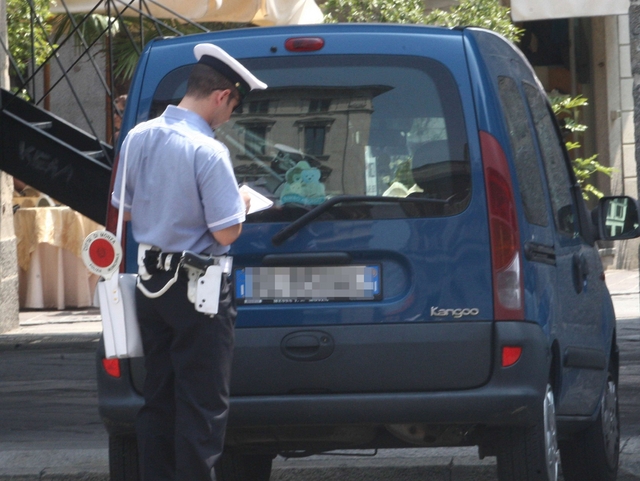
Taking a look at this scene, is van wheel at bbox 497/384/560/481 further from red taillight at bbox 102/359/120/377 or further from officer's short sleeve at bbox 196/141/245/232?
red taillight at bbox 102/359/120/377

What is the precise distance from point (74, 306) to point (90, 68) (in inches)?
164

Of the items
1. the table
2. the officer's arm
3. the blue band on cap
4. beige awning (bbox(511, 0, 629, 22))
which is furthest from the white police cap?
beige awning (bbox(511, 0, 629, 22))

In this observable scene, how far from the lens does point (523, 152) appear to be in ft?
13.8

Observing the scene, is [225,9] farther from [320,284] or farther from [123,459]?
[320,284]

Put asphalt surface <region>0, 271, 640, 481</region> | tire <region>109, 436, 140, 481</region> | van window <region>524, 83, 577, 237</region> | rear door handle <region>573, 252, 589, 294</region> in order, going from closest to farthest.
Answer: tire <region>109, 436, 140, 481</region>
van window <region>524, 83, 577, 237</region>
rear door handle <region>573, 252, 589, 294</region>
asphalt surface <region>0, 271, 640, 481</region>

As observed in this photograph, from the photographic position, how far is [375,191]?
4.03 meters

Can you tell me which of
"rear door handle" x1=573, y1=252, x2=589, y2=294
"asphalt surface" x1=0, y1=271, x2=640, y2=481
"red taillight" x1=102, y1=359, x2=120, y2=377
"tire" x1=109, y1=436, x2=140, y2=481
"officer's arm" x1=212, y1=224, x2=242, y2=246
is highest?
"officer's arm" x1=212, y1=224, x2=242, y2=246

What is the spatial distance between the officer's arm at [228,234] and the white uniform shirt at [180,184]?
0.02m

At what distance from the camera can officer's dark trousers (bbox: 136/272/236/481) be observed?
376cm

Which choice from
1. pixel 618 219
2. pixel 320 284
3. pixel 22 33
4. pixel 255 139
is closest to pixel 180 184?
pixel 255 139

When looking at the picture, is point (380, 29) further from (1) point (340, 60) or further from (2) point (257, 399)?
(2) point (257, 399)

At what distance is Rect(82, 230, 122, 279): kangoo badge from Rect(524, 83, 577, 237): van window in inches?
61.7

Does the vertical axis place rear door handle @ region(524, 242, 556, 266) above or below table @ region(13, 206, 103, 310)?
above

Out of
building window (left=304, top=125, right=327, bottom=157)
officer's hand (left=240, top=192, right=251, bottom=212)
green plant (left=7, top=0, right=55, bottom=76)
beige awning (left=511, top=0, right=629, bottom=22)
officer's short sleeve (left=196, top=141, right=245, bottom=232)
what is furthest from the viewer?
beige awning (left=511, top=0, right=629, bottom=22)
